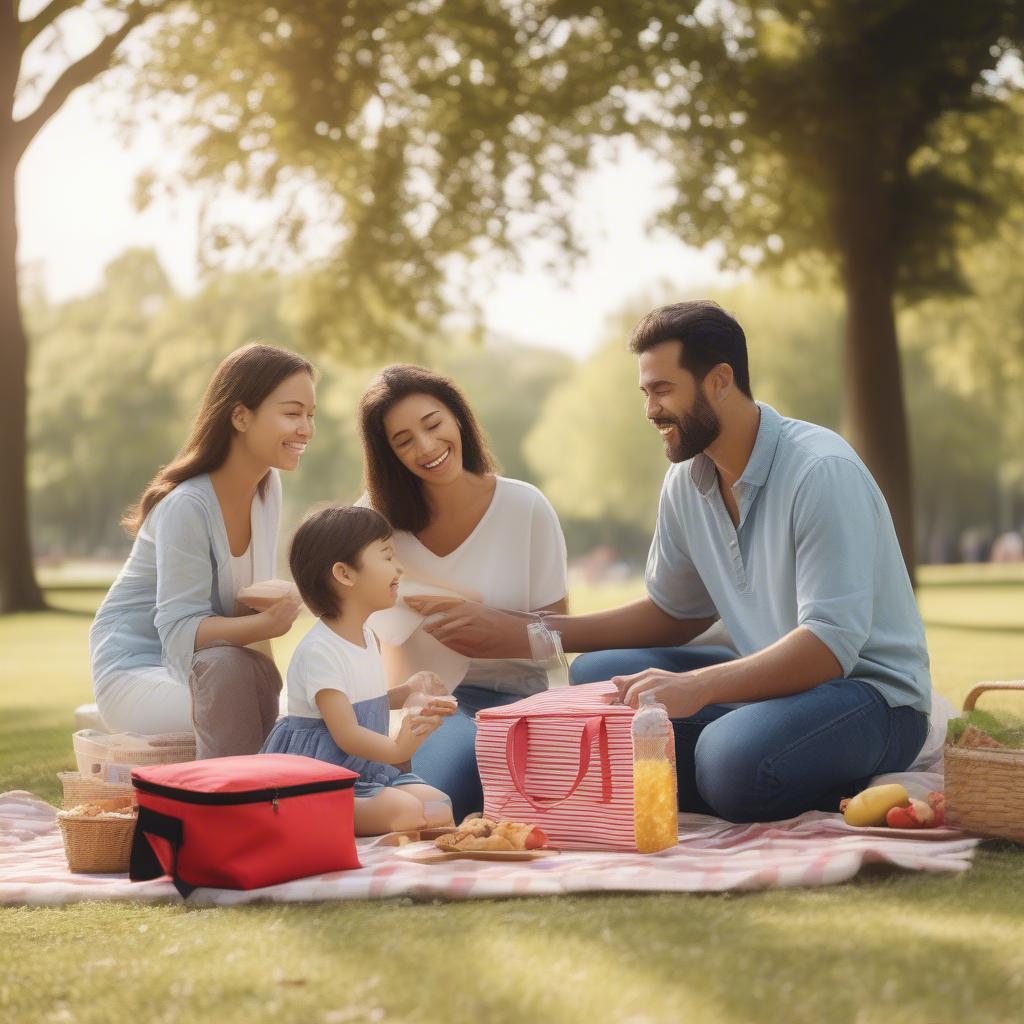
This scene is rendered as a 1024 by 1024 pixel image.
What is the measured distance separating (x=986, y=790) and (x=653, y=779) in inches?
37.2

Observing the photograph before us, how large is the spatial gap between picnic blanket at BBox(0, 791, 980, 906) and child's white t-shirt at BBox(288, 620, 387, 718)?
49 cm

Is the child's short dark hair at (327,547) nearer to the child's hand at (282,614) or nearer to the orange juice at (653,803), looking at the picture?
the child's hand at (282,614)

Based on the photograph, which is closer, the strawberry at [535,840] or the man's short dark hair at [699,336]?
the strawberry at [535,840]

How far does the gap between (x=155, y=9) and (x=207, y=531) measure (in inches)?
602

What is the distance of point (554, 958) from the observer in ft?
10.2

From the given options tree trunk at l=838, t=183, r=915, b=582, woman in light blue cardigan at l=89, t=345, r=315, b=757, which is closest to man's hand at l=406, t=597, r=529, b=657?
woman in light blue cardigan at l=89, t=345, r=315, b=757

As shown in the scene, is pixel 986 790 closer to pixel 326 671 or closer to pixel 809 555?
pixel 809 555

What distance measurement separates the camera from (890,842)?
4.12 metres

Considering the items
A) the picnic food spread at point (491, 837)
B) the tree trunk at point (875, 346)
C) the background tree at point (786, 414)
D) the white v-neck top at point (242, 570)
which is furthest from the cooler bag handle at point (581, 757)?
the background tree at point (786, 414)

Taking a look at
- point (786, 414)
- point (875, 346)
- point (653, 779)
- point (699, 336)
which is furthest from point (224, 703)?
point (786, 414)

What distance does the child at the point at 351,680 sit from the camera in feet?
15.5

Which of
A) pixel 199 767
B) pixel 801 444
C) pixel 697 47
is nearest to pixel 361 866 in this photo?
pixel 199 767

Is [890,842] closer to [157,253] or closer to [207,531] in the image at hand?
[207,531]

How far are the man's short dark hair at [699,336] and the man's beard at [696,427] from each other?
4.0 inches
